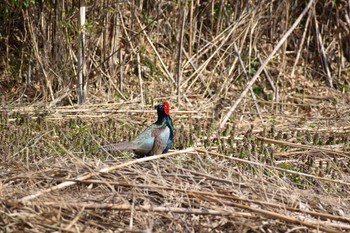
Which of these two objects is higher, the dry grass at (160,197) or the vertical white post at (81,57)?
the vertical white post at (81,57)

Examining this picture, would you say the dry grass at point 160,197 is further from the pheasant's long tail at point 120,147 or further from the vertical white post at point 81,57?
the vertical white post at point 81,57

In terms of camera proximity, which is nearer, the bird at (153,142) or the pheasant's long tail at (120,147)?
the pheasant's long tail at (120,147)

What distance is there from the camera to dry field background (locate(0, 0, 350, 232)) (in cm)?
450

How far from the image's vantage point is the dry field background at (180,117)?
450 cm

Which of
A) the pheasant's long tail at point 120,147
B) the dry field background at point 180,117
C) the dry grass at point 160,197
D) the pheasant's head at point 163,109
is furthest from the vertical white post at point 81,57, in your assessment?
the dry grass at point 160,197

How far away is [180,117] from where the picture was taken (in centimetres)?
827

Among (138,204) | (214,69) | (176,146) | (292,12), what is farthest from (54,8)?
(138,204)

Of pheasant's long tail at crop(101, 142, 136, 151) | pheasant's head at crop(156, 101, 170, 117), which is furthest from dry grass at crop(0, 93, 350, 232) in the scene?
pheasant's head at crop(156, 101, 170, 117)

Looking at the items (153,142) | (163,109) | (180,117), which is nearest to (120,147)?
(153,142)

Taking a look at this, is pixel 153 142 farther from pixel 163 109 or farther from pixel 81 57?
pixel 81 57

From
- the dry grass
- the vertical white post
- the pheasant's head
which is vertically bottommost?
the dry grass

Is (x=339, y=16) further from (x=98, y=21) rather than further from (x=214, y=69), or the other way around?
(x=98, y=21)

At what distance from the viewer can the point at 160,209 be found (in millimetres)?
4445

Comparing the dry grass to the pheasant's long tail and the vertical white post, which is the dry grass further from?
the vertical white post
